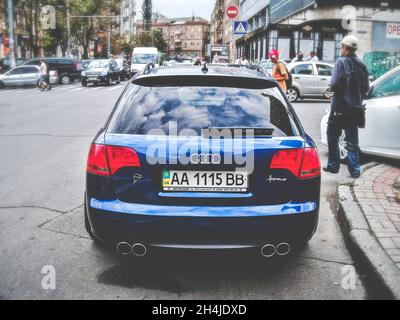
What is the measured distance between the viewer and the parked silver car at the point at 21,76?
30.9m

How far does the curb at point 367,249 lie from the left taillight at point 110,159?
190 cm

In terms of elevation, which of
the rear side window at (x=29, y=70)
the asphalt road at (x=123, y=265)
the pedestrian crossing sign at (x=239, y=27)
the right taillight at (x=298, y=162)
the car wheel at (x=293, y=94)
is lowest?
the asphalt road at (x=123, y=265)

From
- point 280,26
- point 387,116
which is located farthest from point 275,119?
point 280,26

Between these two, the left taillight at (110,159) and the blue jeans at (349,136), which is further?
the blue jeans at (349,136)

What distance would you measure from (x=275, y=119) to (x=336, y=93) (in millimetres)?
3368

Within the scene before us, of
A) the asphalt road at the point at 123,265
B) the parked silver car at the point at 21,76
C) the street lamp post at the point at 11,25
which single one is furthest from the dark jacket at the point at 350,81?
the street lamp post at the point at 11,25

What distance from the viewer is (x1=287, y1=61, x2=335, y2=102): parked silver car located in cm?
1945

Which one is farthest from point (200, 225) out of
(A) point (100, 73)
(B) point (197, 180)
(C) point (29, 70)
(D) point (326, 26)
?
(D) point (326, 26)

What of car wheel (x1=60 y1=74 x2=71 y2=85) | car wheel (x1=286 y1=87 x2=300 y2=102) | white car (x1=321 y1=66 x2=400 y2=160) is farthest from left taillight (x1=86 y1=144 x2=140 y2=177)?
car wheel (x1=60 y1=74 x2=71 y2=85)

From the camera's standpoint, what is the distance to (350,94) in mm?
6656

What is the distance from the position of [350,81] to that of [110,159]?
165 inches

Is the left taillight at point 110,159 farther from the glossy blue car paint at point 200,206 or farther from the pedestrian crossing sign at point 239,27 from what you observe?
the pedestrian crossing sign at point 239,27

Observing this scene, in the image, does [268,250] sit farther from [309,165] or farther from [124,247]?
[124,247]
